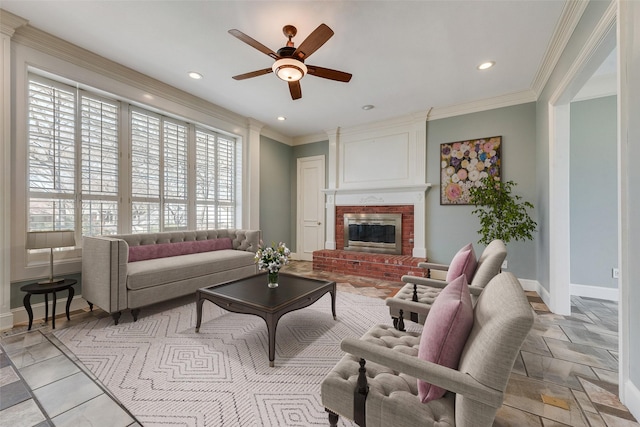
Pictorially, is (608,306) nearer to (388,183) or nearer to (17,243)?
(388,183)

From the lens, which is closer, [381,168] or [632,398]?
[632,398]

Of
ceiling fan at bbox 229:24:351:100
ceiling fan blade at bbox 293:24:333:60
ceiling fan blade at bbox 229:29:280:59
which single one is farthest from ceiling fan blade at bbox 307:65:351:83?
ceiling fan blade at bbox 229:29:280:59

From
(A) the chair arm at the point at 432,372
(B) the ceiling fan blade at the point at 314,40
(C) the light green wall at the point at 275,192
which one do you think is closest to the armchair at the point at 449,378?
(A) the chair arm at the point at 432,372

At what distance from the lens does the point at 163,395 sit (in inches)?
64.5

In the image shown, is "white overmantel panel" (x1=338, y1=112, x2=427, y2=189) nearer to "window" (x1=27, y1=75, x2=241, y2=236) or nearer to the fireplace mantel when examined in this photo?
the fireplace mantel

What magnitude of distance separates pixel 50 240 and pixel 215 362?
A: 6.69ft

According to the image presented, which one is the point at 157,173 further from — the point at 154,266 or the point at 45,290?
the point at 45,290

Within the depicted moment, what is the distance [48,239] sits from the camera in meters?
2.49

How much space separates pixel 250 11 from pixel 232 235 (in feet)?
10.5

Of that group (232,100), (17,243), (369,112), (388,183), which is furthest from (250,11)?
(388,183)

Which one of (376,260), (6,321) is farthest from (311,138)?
(6,321)

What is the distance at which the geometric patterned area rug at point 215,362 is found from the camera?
4.96 feet

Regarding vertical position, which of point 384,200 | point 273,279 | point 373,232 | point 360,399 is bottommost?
point 360,399

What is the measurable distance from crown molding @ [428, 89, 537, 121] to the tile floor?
9.97ft
